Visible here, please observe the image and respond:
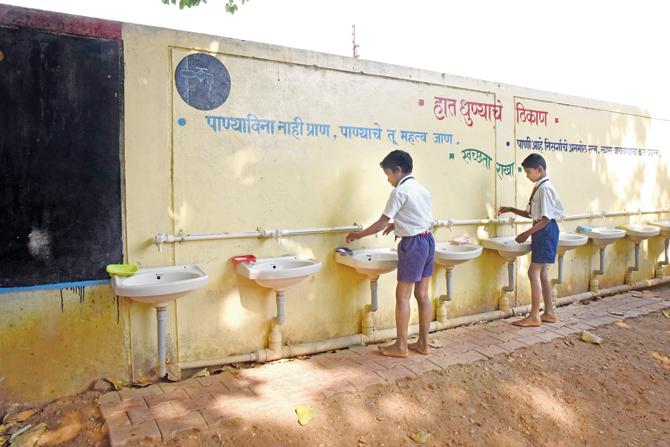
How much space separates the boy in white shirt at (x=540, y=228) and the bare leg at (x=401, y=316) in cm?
154

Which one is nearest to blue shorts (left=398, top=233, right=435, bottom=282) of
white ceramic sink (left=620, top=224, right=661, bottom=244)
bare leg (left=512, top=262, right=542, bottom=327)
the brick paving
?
the brick paving

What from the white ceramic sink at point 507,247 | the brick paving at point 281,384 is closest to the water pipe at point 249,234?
the brick paving at point 281,384

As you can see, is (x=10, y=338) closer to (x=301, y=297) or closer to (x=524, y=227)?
(x=301, y=297)

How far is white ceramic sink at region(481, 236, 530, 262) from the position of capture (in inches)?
177

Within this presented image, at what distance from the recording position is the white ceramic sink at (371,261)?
11.9 ft

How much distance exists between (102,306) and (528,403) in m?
3.10

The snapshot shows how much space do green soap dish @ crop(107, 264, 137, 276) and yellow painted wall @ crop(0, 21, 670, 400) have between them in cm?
11

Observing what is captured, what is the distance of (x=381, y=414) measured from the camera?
2824 millimetres

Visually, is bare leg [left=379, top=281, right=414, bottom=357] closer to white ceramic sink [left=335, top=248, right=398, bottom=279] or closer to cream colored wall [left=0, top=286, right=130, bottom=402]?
white ceramic sink [left=335, top=248, right=398, bottom=279]

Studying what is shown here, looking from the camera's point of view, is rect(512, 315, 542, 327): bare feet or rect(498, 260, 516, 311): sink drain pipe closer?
rect(512, 315, 542, 327): bare feet

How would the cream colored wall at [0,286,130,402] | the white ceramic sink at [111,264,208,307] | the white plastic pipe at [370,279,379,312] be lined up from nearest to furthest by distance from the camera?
the white ceramic sink at [111,264,208,307], the cream colored wall at [0,286,130,402], the white plastic pipe at [370,279,379,312]

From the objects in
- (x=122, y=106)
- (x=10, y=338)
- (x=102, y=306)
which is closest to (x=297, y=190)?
(x=122, y=106)

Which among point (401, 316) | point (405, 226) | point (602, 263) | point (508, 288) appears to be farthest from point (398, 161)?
point (602, 263)

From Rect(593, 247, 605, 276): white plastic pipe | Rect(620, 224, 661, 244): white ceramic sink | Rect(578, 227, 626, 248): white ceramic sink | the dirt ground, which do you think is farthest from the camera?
Rect(620, 224, 661, 244): white ceramic sink
